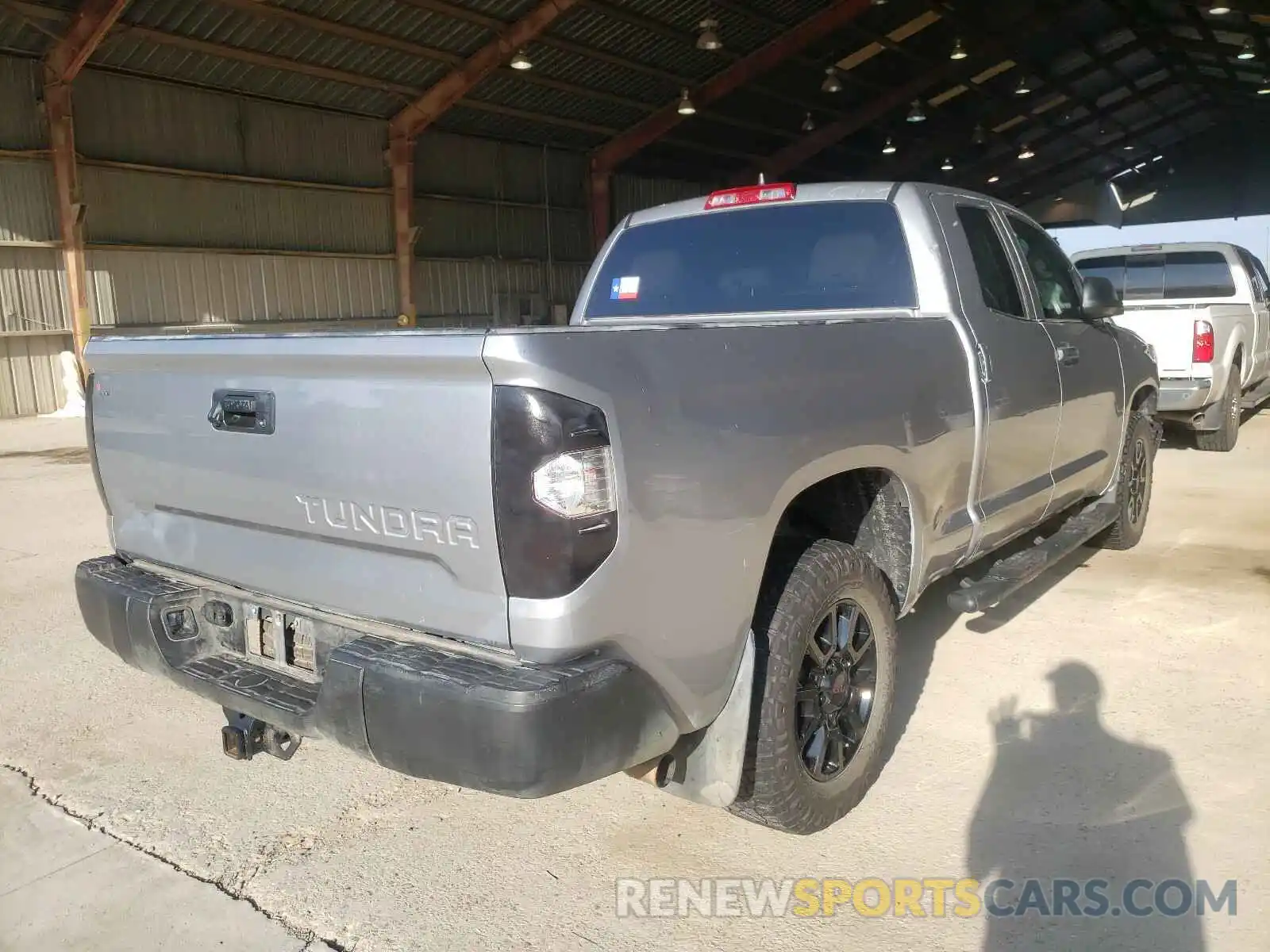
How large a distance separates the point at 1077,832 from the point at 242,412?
Result: 265 cm

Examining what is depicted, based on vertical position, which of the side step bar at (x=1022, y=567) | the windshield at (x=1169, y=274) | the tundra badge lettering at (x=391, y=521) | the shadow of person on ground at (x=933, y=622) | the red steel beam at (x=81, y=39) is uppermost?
the red steel beam at (x=81, y=39)

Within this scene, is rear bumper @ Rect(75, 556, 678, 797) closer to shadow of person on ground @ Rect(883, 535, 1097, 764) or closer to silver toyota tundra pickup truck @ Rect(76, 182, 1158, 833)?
silver toyota tundra pickup truck @ Rect(76, 182, 1158, 833)

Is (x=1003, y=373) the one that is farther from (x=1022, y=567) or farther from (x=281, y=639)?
(x=281, y=639)

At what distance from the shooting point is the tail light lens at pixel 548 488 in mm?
2078

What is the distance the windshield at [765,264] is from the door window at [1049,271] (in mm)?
1012

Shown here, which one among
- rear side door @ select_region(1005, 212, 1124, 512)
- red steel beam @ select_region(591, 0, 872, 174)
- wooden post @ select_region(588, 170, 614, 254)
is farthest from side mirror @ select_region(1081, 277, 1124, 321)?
wooden post @ select_region(588, 170, 614, 254)

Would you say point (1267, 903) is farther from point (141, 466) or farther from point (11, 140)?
point (11, 140)

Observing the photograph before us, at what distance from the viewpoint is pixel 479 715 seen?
6.90 feet

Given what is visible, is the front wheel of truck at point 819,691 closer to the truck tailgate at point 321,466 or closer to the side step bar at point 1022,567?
the side step bar at point 1022,567

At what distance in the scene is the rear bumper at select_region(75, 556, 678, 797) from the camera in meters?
2.10

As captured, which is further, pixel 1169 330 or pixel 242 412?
pixel 1169 330

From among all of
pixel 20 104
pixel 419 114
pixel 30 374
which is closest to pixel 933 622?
pixel 30 374

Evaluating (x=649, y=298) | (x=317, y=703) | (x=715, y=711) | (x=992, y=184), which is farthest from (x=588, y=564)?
(x=992, y=184)

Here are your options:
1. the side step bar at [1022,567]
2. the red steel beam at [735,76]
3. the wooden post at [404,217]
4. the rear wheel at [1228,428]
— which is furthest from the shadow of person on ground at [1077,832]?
the red steel beam at [735,76]
